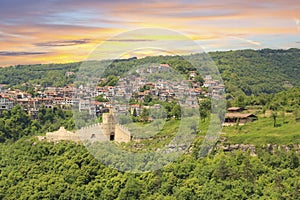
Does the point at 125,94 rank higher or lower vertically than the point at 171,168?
higher

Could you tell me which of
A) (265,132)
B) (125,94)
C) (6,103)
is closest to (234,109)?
(265,132)

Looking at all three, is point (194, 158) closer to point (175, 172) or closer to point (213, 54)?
point (175, 172)

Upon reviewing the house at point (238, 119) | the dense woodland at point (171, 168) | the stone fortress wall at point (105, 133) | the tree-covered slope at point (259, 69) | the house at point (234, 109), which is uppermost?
the tree-covered slope at point (259, 69)

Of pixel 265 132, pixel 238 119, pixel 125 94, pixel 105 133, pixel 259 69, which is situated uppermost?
pixel 259 69

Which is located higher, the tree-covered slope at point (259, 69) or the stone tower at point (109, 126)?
the tree-covered slope at point (259, 69)

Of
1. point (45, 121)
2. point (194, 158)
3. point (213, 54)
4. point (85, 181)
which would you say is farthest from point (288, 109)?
point (213, 54)

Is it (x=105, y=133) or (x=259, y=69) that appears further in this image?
(x=259, y=69)

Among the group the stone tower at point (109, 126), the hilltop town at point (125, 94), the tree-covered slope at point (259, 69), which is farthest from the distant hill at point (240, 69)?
the stone tower at point (109, 126)

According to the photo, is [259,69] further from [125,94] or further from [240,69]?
[125,94]

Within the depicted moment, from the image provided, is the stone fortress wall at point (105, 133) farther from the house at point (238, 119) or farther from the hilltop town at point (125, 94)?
the house at point (238, 119)
